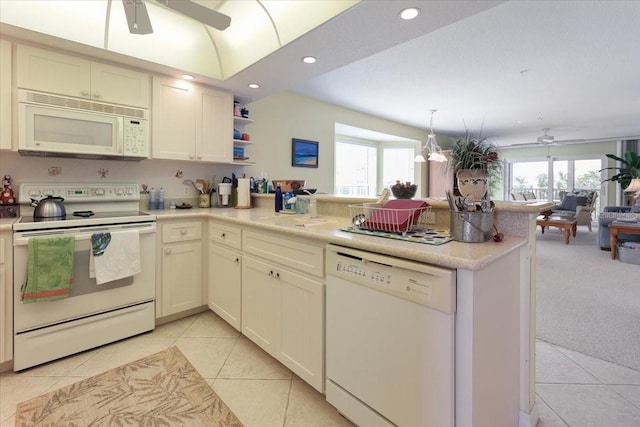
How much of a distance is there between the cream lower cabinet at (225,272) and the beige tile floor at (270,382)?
0.23 m

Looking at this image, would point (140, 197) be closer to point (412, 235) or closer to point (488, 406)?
point (412, 235)

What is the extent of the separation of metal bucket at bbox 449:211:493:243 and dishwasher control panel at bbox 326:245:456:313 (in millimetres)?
Answer: 316

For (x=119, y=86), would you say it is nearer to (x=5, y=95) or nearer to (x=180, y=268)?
(x=5, y=95)

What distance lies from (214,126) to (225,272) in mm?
1580

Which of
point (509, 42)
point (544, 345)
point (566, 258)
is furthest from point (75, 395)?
point (566, 258)

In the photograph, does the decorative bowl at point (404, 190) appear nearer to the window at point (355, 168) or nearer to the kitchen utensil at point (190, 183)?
the kitchen utensil at point (190, 183)

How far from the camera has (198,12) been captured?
1509 mm

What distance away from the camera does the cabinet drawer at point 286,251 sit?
4.92 feet

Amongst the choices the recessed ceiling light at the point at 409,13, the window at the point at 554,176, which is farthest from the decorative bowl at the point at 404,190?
the window at the point at 554,176

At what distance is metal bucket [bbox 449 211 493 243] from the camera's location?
1.22 m

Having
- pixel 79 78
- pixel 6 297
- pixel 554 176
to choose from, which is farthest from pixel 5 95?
pixel 554 176

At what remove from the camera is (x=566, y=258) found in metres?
4.59

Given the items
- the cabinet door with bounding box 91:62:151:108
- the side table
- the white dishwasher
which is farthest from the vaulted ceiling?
the side table

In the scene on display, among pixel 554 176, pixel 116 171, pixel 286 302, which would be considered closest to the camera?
pixel 286 302
